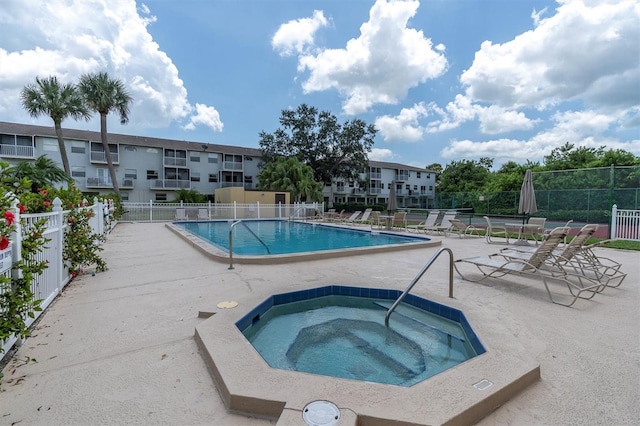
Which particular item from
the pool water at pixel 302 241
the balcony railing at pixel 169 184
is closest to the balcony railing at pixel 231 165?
the balcony railing at pixel 169 184

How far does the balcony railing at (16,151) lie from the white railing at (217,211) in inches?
583

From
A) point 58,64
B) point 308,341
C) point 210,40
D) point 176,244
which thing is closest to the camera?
point 308,341

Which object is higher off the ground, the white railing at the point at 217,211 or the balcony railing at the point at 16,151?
the balcony railing at the point at 16,151

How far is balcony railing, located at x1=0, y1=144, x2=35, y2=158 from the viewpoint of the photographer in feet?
84.2

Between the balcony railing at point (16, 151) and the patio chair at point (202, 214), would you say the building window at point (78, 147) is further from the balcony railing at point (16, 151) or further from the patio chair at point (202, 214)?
the patio chair at point (202, 214)

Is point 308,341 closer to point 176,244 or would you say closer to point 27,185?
point 27,185

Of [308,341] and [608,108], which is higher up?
[608,108]

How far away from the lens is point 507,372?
2217 mm

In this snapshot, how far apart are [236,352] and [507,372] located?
6.92 ft

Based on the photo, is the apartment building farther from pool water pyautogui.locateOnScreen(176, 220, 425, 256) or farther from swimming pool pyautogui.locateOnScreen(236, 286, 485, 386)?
swimming pool pyautogui.locateOnScreen(236, 286, 485, 386)

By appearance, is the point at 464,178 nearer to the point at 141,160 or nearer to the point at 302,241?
the point at 302,241

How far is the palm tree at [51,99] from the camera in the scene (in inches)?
814

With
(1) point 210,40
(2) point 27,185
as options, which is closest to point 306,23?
(1) point 210,40

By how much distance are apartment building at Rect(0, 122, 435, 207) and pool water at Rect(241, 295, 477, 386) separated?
30780mm
